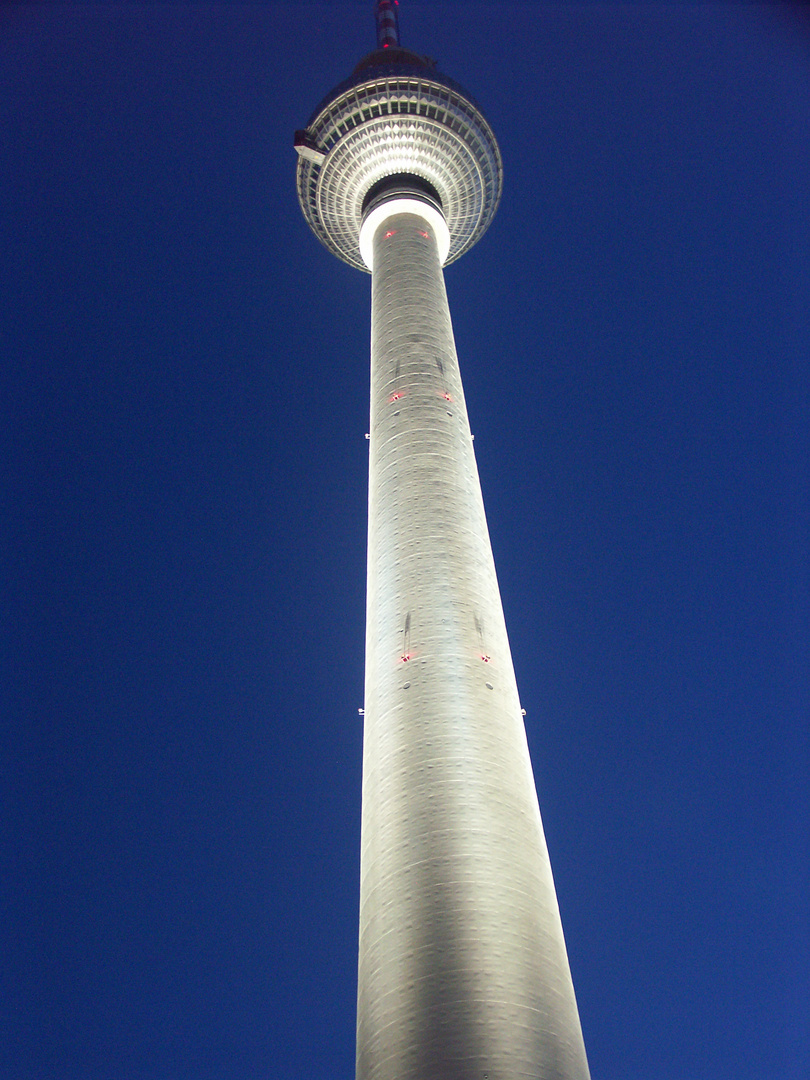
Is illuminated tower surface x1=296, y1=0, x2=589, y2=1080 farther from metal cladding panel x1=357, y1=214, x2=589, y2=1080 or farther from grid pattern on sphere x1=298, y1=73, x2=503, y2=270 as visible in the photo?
grid pattern on sphere x1=298, y1=73, x2=503, y2=270

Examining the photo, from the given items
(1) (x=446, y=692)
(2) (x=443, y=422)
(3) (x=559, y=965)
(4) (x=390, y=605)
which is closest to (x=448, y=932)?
(3) (x=559, y=965)

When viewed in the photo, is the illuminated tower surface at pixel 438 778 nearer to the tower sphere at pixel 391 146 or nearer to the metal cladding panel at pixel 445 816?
the metal cladding panel at pixel 445 816

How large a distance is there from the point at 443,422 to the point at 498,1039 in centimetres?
2007

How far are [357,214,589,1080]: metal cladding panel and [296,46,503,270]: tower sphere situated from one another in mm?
20316

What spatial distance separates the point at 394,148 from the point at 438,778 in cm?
3572

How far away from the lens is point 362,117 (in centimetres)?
4438

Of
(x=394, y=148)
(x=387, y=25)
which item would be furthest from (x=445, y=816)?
(x=387, y=25)

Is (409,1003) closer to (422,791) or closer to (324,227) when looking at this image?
(422,791)

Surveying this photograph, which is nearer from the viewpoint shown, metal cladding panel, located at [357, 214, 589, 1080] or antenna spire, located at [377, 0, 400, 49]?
metal cladding panel, located at [357, 214, 589, 1080]

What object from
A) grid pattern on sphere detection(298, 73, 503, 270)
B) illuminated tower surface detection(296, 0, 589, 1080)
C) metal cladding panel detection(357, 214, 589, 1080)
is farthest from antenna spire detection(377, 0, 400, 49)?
metal cladding panel detection(357, 214, 589, 1080)

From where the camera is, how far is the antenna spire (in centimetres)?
5459

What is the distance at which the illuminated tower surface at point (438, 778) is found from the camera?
15.9m

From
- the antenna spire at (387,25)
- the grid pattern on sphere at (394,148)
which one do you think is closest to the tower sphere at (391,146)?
the grid pattern on sphere at (394,148)

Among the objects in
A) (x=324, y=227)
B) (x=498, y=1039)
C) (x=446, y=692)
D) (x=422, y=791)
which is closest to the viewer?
(x=498, y=1039)
